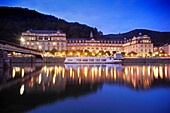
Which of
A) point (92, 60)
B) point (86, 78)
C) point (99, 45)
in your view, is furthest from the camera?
point (99, 45)

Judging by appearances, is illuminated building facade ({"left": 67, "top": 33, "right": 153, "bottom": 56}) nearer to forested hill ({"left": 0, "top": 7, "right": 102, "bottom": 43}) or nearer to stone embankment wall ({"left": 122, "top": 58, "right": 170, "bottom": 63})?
stone embankment wall ({"left": 122, "top": 58, "right": 170, "bottom": 63})

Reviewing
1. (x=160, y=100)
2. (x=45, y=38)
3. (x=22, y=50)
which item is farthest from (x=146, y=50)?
(x=160, y=100)

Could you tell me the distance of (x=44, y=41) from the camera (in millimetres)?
93562

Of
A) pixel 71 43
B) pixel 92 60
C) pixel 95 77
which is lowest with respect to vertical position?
pixel 95 77

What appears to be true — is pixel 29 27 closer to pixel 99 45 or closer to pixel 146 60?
pixel 99 45

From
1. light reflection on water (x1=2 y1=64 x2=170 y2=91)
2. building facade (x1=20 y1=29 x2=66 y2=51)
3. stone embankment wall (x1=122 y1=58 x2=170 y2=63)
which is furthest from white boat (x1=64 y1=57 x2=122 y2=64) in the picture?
light reflection on water (x1=2 y1=64 x2=170 y2=91)

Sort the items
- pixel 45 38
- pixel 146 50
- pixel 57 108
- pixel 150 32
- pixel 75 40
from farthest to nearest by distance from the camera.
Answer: pixel 150 32, pixel 75 40, pixel 45 38, pixel 146 50, pixel 57 108

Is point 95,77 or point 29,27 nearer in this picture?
point 95,77

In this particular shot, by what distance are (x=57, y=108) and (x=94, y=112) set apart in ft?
6.33

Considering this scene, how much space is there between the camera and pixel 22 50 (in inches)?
1677

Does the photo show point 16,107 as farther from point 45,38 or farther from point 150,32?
point 150,32

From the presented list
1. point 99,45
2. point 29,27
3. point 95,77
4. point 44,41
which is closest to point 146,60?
point 99,45

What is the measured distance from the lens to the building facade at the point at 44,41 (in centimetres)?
9238

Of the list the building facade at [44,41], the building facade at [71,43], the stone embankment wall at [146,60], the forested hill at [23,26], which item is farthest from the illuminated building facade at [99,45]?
the forested hill at [23,26]
